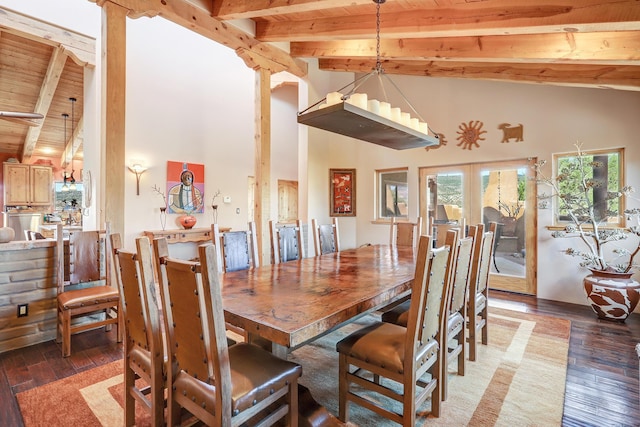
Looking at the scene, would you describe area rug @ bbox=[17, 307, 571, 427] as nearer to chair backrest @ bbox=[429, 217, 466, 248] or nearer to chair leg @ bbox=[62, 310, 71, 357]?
chair leg @ bbox=[62, 310, 71, 357]

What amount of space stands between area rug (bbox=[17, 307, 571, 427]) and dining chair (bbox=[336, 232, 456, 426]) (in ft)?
0.80

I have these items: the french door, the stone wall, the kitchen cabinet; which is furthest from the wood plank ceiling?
the kitchen cabinet

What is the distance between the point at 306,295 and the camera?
174 cm

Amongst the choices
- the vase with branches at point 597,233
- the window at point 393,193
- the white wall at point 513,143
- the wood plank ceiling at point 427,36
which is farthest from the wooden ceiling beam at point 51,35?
the vase with branches at point 597,233

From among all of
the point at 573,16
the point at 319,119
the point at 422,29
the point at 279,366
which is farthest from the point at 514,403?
the point at 422,29

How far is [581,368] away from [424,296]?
6.41ft

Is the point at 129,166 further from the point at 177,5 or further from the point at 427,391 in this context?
the point at 427,391

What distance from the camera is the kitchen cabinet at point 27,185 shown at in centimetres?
796

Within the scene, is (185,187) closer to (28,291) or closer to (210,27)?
(210,27)

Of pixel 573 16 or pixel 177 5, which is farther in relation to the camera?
pixel 177 5

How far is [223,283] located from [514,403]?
79.5 inches

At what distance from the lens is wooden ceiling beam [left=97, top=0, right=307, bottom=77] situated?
10.1 feet

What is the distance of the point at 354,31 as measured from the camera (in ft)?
11.7

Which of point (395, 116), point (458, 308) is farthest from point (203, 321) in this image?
point (395, 116)
